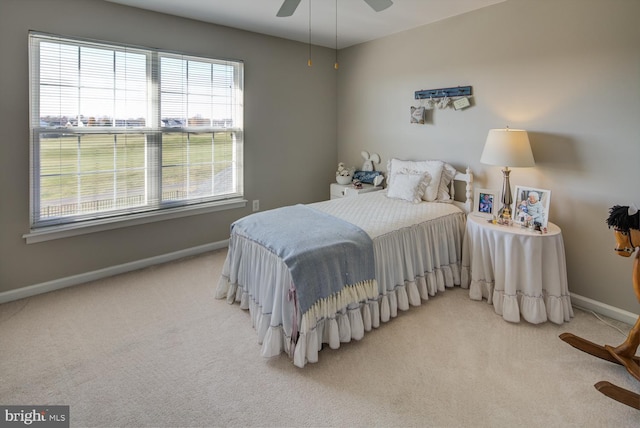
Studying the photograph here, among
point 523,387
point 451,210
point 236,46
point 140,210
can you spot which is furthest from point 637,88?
point 140,210

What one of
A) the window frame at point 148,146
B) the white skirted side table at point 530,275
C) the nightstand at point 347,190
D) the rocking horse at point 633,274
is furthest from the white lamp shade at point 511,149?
the window frame at point 148,146

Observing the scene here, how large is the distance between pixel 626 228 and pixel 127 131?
3.90 meters

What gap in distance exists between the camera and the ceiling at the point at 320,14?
312 centimetres

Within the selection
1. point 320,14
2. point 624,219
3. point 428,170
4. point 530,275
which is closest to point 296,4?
point 320,14

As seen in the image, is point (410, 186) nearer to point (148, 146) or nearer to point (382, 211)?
point (382, 211)

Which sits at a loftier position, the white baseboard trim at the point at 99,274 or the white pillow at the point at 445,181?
the white pillow at the point at 445,181

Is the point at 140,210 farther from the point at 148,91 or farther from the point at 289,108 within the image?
the point at 289,108

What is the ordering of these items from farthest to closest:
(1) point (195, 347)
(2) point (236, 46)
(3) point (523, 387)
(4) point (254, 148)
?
1. (4) point (254, 148)
2. (2) point (236, 46)
3. (1) point (195, 347)
4. (3) point (523, 387)

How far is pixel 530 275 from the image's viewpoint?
2518 mm

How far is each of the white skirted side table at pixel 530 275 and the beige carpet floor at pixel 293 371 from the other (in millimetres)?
107

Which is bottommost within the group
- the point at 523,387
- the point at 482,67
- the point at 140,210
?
the point at 523,387

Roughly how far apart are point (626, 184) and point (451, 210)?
4.06 ft

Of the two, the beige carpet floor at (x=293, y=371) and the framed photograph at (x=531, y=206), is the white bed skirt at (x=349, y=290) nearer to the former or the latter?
the beige carpet floor at (x=293, y=371)

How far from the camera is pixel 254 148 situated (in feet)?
13.9
